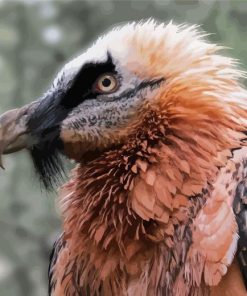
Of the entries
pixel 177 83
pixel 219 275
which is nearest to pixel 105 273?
pixel 219 275

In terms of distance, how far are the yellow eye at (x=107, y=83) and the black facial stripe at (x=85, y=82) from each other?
0.01m

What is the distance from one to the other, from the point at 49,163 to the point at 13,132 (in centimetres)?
17

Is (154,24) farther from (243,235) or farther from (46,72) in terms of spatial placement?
(46,72)

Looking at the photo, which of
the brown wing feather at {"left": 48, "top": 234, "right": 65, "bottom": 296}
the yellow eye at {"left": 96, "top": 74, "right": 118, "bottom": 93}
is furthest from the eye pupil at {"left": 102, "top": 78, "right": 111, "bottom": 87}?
the brown wing feather at {"left": 48, "top": 234, "right": 65, "bottom": 296}

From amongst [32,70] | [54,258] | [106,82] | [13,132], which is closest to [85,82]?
[106,82]

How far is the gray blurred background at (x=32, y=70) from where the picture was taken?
19.6ft

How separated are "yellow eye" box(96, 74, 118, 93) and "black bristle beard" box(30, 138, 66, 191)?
16 cm

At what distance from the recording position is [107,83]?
2.20 meters

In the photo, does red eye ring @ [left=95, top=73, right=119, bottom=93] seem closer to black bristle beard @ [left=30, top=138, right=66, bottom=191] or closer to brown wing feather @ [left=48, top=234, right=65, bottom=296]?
black bristle beard @ [left=30, top=138, right=66, bottom=191]

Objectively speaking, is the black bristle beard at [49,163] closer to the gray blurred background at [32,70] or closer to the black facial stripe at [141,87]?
the black facial stripe at [141,87]

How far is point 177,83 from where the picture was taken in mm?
2141

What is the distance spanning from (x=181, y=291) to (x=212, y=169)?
0.93 ft

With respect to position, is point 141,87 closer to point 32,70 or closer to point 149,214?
point 149,214

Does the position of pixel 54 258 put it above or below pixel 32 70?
below
